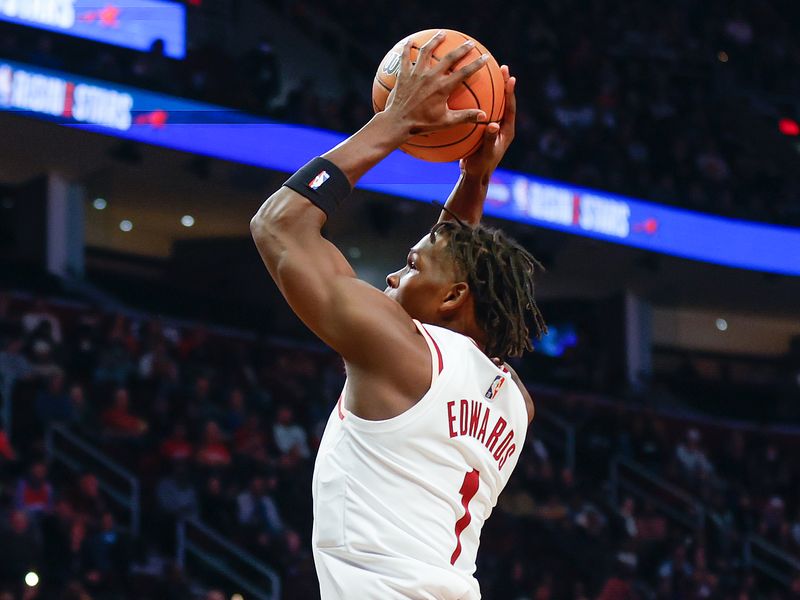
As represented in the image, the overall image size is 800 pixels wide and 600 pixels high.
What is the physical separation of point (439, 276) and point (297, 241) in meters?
0.47

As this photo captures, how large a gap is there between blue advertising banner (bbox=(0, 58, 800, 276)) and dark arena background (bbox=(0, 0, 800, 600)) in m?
0.03

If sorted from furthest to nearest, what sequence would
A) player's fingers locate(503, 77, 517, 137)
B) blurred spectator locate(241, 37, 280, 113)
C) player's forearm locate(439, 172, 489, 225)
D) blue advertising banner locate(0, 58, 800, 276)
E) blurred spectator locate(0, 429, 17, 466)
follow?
blurred spectator locate(241, 37, 280, 113) < blue advertising banner locate(0, 58, 800, 276) < blurred spectator locate(0, 429, 17, 466) < player's forearm locate(439, 172, 489, 225) < player's fingers locate(503, 77, 517, 137)

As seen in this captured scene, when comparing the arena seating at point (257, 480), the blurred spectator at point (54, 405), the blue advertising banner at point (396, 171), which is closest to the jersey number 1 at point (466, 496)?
the arena seating at point (257, 480)

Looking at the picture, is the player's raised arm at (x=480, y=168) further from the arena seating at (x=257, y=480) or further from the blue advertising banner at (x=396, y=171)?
the blue advertising banner at (x=396, y=171)

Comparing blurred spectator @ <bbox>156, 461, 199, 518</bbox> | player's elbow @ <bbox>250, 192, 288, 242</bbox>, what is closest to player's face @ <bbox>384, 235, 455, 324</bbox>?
player's elbow @ <bbox>250, 192, 288, 242</bbox>

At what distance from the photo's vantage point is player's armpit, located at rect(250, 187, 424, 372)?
3049 mm

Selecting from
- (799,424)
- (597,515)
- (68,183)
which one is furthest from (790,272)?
(68,183)

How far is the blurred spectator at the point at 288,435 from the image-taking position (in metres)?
12.8

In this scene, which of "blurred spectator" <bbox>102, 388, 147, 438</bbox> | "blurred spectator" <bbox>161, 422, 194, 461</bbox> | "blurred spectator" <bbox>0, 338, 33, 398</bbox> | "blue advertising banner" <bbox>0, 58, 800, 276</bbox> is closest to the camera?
"blurred spectator" <bbox>0, 338, 33, 398</bbox>

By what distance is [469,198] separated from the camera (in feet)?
13.2

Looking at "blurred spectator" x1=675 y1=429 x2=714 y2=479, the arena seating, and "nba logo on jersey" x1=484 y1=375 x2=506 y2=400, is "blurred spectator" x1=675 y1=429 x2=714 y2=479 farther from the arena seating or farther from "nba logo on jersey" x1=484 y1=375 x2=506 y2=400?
"nba logo on jersey" x1=484 y1=375 x2=506 y2=400

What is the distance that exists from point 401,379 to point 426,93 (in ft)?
2.24

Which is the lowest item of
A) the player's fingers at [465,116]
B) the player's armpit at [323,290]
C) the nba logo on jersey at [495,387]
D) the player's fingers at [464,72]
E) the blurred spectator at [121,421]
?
the nba logo on jersey at [495,387]

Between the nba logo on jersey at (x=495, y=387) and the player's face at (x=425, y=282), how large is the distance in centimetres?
22
